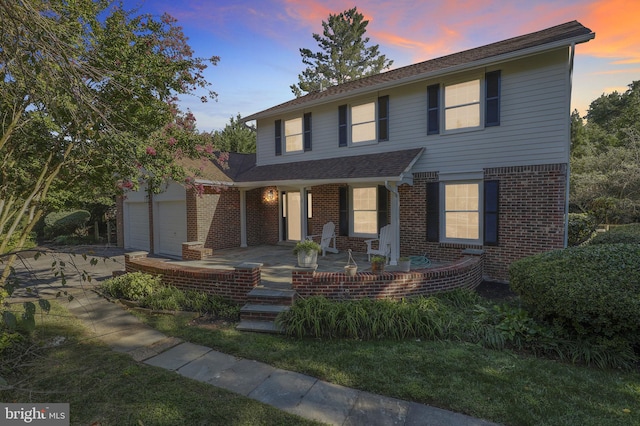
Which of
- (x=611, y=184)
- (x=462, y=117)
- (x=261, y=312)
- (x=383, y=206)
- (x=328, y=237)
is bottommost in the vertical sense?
(x=261, y=312)

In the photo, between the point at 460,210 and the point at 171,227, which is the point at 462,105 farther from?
the point at 171,227

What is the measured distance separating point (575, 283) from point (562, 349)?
965 millimetres

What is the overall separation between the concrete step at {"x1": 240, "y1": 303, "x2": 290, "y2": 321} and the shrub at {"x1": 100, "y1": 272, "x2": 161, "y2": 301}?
7.78 feet

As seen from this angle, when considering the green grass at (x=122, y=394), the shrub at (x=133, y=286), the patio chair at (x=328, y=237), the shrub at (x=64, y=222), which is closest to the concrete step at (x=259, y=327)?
the green grass at (x=122, y=394)

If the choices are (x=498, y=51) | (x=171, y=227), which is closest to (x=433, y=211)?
(x=498, y=51)

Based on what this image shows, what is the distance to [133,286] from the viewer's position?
6586 millimetres

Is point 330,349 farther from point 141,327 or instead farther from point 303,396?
point 141,327

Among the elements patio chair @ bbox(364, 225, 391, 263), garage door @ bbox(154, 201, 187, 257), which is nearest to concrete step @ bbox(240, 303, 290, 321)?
patio chair @ bbox(364, 225, 391, 263)

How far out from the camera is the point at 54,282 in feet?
27.5

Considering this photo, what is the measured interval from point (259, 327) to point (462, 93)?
785 cm

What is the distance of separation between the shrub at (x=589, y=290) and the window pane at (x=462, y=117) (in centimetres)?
457

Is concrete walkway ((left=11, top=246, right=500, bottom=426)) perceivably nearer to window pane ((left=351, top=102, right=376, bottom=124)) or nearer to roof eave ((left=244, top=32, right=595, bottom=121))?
roof eave ((left=244, top=32, right=595, bottom=121))

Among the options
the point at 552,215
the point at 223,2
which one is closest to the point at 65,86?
the point at 223,2

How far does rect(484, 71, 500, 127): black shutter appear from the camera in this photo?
7949 millimetres
